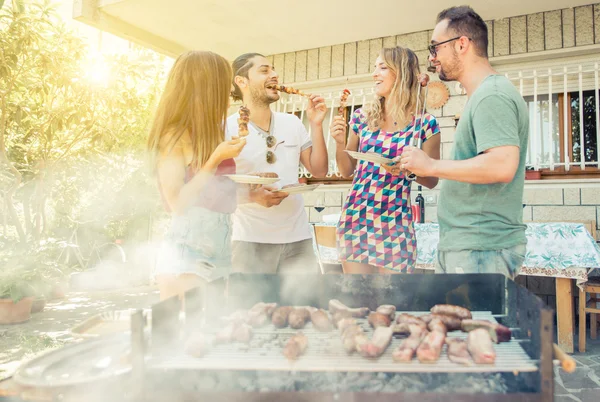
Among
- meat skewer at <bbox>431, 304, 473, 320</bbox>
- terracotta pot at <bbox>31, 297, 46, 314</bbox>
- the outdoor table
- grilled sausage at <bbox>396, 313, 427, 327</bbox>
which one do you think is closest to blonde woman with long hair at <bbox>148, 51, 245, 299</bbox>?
grilled sausage at <bbox>396, 313, 427, 327</bbox>

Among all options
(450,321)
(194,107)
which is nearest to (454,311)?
(450,321)

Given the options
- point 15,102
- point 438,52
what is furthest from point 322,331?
point 15,102

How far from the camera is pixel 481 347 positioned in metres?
1.23

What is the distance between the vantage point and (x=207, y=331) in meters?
1.56

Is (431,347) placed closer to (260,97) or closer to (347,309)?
(347,309)

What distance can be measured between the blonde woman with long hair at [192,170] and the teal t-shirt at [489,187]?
0.93 metres

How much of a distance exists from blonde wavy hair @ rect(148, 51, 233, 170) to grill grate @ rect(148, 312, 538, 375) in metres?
0.85

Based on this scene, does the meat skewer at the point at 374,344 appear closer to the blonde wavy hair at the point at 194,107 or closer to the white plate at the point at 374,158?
the white plate at the point at 374,158

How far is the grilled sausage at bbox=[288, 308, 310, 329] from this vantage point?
1.59 metres

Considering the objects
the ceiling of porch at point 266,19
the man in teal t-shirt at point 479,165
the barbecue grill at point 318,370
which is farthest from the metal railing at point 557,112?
the barbecue grill at point 318,370

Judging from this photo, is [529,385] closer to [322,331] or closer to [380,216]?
[322,331]

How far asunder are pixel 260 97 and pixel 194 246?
1296 millimetres

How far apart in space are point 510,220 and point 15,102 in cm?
632

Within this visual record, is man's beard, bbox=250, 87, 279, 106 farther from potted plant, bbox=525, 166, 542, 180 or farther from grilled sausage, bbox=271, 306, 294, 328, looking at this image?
potted plant, bbox=525, 166, 542, 180
